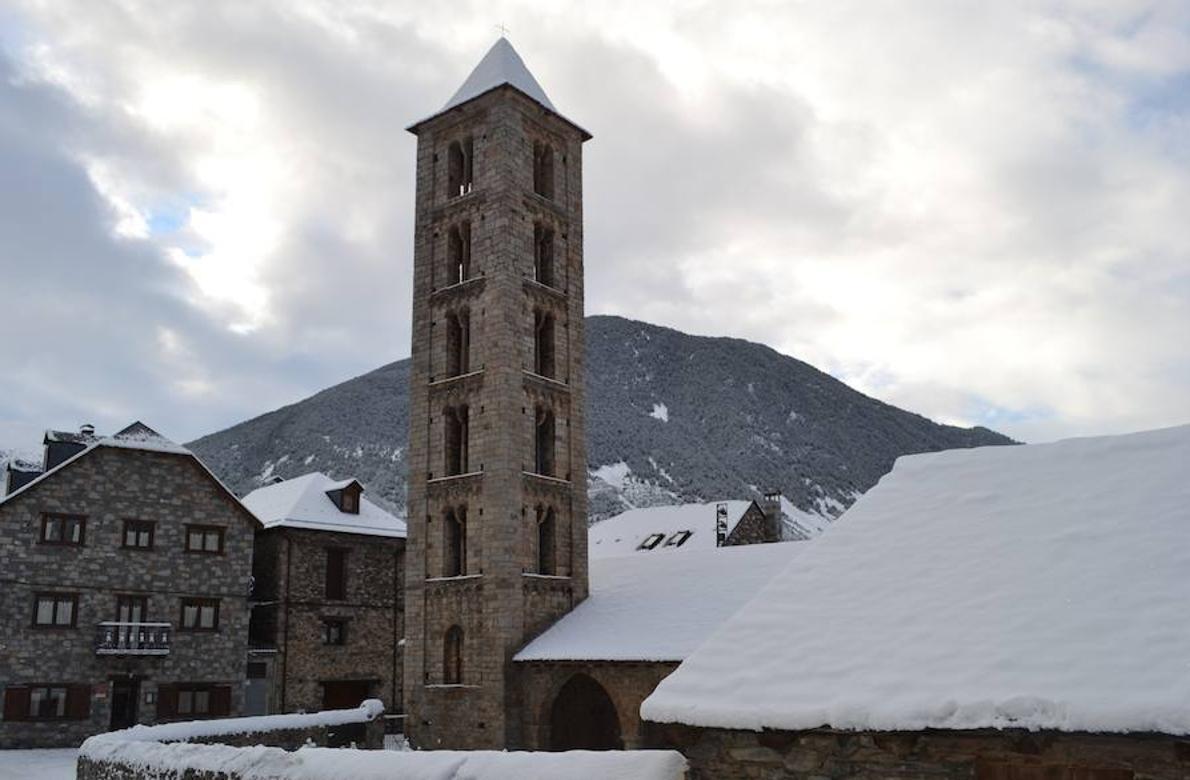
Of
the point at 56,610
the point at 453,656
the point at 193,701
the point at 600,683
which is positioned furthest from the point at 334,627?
the point at 600,683

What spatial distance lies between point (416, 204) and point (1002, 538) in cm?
3202

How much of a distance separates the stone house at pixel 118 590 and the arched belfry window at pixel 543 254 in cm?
1466

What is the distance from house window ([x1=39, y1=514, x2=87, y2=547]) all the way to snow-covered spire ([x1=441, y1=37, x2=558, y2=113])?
1953cm

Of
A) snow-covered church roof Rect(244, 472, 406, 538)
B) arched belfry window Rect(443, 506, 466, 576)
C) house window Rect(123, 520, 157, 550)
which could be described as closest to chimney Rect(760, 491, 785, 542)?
snow-covered church roof Rect(244, 472, 406, 538)

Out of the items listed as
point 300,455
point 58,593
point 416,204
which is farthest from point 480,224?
point 300,455

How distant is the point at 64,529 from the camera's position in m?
37.5

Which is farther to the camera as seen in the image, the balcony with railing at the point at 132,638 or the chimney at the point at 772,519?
the chimney at the point at 772,519

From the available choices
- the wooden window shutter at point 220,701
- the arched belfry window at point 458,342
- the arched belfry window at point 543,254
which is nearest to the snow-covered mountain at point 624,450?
the wooden window shutter at point 220,701

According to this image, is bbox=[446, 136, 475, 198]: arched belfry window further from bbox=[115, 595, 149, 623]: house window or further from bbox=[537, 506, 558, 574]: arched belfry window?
bbox=[115, 595, 149, 623]: house window

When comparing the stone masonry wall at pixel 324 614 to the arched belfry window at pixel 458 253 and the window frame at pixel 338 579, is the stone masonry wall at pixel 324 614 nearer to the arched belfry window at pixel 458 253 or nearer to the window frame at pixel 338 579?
the window frame at pixel 338 579

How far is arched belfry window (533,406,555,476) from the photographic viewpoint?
37281 mm

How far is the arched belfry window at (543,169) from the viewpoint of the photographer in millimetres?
39844

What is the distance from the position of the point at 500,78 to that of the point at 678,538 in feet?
102

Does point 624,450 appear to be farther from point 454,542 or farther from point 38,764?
point 38,764
